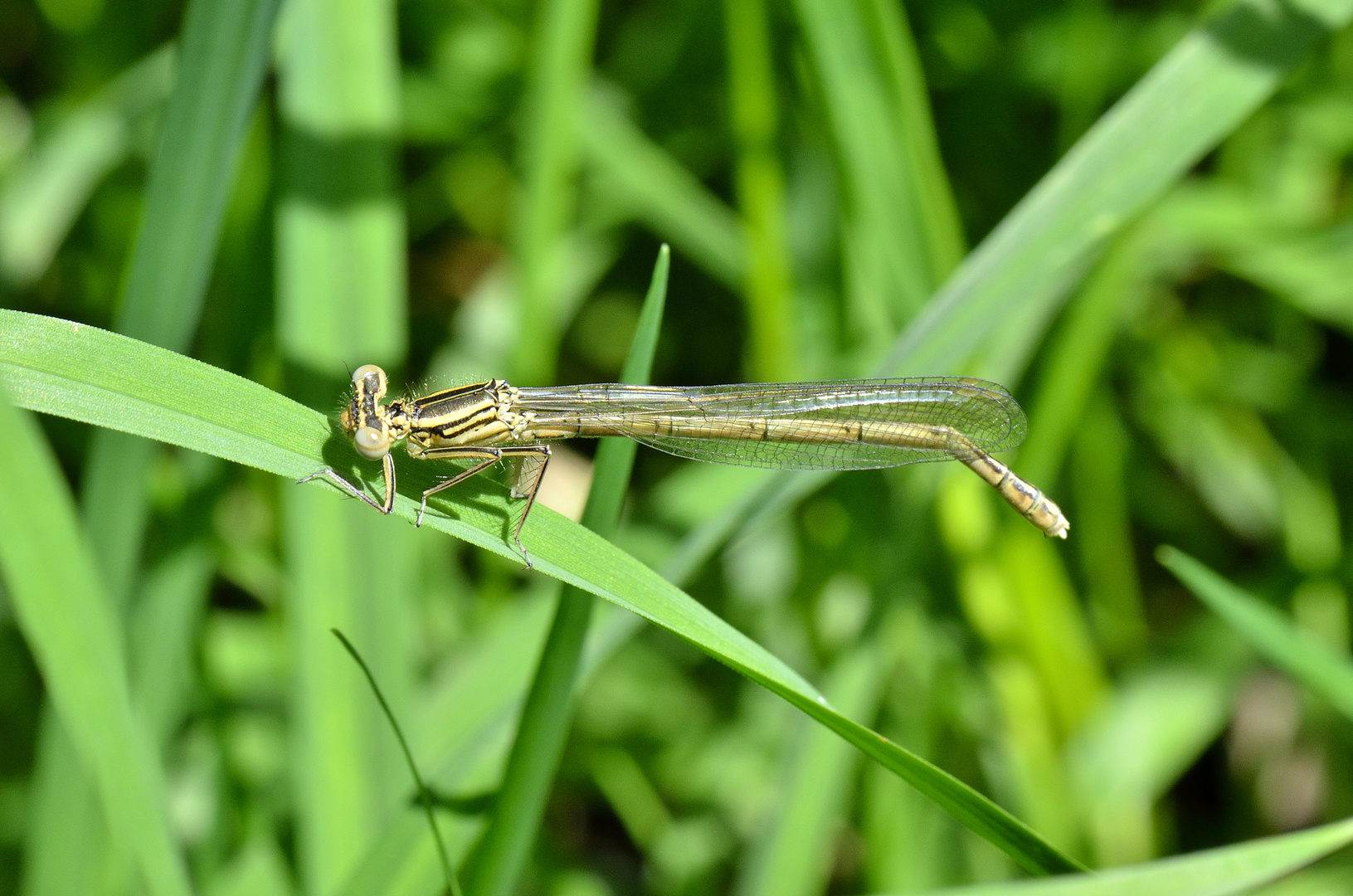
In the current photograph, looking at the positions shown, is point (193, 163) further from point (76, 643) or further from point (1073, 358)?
point (1073, 358)

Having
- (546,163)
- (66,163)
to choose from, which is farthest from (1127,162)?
(66,163)

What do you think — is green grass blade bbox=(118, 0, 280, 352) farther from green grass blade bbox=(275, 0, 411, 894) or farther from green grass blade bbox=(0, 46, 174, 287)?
green grass blade bbox=(0, 46, 174, 287)

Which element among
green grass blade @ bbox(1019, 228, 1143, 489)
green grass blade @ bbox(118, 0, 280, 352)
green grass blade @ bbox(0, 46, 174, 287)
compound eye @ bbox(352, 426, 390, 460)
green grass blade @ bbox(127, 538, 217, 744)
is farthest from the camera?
green grass blade @ bbox(0, 46, 174, 287)

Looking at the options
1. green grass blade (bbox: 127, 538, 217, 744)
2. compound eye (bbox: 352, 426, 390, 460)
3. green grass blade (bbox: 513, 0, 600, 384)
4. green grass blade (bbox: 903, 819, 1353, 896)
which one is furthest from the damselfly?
green grass blade (bbox: 903, 819, 1353, 896)

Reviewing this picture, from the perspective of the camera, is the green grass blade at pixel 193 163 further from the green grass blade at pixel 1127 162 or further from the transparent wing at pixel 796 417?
the green grass blade at pixel 1127 162

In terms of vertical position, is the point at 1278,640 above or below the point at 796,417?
below

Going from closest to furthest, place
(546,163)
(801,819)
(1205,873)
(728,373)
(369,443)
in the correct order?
(1205,873) < (369,443) < (801,819) < (546,163) < (728,373)

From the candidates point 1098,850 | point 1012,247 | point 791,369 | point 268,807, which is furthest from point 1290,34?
point 268,807
